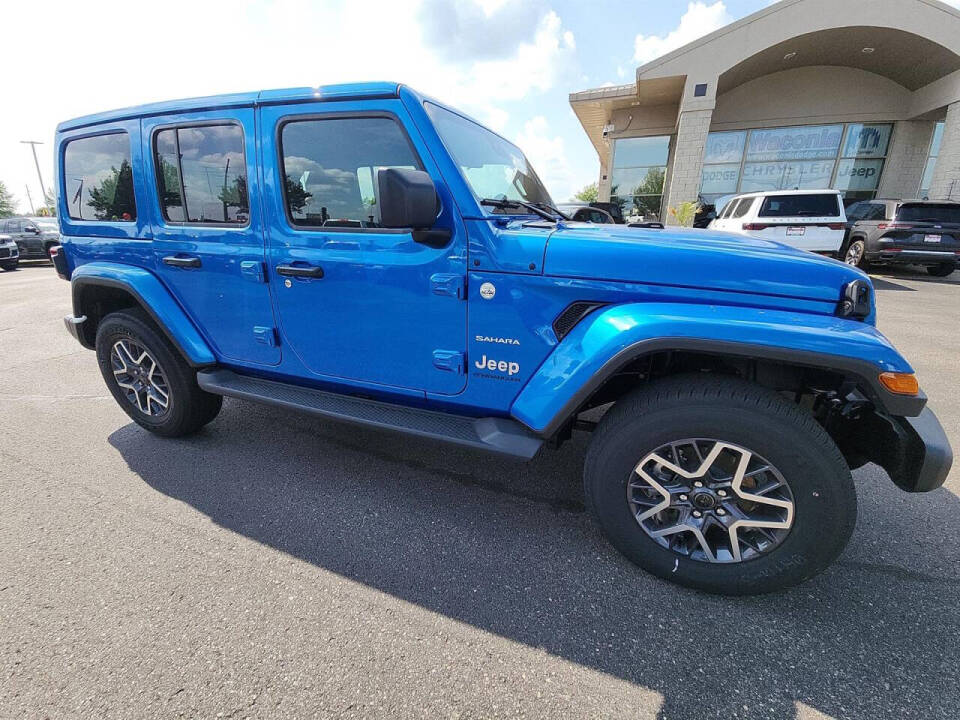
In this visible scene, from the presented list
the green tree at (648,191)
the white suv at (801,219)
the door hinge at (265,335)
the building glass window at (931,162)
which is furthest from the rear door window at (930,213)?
the door hinge at (265,335)

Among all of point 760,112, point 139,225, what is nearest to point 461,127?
point 139,225

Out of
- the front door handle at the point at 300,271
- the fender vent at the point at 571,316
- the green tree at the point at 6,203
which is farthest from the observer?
the green tree at the point at 6,203

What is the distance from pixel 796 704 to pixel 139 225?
400 centimetres

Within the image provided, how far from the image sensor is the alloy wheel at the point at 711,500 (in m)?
1.78

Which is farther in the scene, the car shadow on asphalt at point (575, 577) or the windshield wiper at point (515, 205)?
the windshield wiper at point (515, 205)

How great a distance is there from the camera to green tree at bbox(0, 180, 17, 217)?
52.7 meters

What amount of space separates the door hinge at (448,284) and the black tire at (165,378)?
78.2 inches

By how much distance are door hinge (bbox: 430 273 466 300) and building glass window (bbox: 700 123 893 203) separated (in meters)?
18.2

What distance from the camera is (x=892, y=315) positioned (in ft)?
22.3

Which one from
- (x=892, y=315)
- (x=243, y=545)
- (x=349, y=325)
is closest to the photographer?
(x=243, y=545)

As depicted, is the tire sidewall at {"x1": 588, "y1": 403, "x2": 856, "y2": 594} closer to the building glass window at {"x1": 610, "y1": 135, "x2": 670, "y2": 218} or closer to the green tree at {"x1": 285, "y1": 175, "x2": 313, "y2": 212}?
the green tree at {"x1": 285, "y1": 175, "x2": 313, "y2": 212}

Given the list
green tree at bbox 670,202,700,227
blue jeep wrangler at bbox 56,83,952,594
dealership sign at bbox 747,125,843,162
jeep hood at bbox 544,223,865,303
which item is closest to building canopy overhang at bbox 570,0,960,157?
dealership sign at bbox 747,125,843,162

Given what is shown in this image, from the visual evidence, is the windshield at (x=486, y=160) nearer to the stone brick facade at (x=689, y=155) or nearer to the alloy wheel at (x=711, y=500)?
the alloy wheel at (x=711, y=500)

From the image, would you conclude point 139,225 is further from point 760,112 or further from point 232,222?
point 760,112
